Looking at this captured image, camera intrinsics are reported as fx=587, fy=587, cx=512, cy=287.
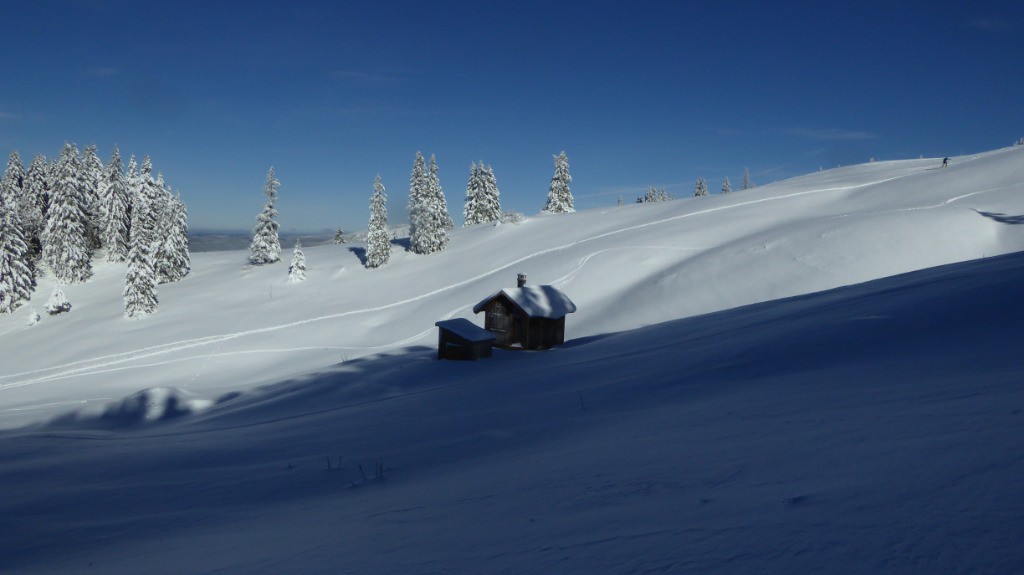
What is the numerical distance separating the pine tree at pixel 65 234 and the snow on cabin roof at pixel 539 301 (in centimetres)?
5526

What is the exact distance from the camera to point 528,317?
2900cm

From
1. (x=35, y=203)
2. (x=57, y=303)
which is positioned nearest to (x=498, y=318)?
(x=57, y=303)

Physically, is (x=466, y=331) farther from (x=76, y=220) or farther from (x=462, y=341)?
(x=76, y=220)

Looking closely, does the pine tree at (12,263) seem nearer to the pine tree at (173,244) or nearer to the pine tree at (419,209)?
the pine tree at (173,244)

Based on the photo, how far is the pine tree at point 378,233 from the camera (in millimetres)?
58781

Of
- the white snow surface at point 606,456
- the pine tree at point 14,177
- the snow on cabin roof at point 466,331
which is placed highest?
the pine tree at point 14,177

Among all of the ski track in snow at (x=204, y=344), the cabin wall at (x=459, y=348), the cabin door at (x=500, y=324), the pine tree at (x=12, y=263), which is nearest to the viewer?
the cabin wall at (x=459, y=348)

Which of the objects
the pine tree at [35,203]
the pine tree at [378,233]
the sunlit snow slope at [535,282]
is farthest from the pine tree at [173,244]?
the pine tree at [378,233]

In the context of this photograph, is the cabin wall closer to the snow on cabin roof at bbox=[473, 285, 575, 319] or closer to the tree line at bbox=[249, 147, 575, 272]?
the snow on cabin roof at bbox=[473, 285, 575, 319]

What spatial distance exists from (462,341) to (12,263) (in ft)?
178

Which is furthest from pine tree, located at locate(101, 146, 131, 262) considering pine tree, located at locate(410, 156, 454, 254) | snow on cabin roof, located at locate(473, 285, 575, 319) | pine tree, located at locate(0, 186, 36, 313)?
snow on cabin roof, located at locate(473, 285, 575, 319)

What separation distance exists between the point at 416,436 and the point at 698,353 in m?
6.93

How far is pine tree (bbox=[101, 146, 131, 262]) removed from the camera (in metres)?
67.7

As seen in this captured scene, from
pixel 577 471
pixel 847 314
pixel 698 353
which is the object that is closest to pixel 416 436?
pixel 577 471
